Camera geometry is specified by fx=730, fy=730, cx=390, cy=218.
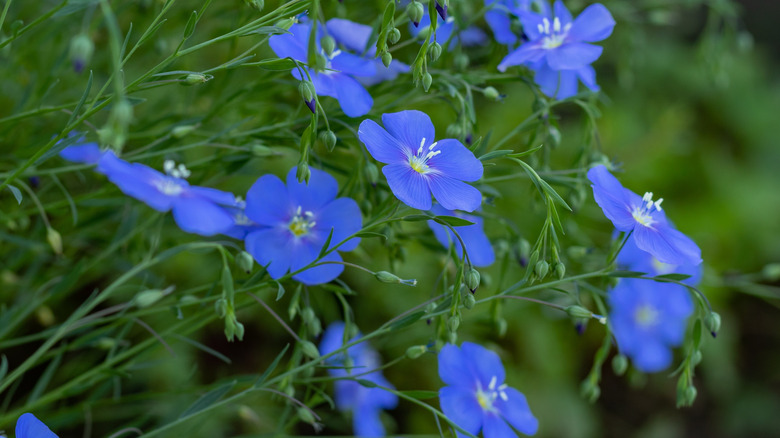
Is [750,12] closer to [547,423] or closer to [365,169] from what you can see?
[547,423]

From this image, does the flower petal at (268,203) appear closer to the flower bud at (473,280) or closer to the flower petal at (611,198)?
the flower bud at (473,280)

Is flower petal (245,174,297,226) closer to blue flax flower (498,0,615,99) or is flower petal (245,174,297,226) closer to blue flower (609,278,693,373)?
blue flax flower (498,0,615,99)

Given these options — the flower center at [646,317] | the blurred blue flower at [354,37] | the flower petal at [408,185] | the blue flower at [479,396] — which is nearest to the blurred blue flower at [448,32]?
the blurred blue flower at [354,37]

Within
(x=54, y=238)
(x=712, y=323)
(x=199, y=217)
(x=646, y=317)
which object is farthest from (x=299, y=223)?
(x=646, y=317)

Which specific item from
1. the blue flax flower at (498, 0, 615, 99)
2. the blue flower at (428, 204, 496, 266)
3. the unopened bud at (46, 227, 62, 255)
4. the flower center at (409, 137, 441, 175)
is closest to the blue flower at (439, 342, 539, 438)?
the blue flower at (428, 204, 496, 266)

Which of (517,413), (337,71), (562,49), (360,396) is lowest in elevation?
(360,396)

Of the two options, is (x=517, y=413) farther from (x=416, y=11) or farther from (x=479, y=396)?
(x=416, y=11)

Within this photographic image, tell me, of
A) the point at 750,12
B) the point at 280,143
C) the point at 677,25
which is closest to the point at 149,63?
the point at 280,143
